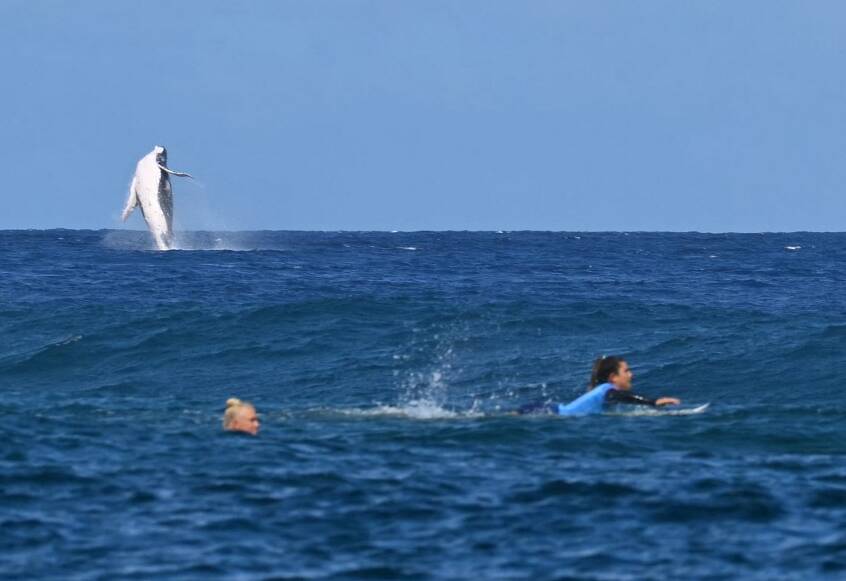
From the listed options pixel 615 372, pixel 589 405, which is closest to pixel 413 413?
pixel 589 405

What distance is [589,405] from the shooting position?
59.6 ft

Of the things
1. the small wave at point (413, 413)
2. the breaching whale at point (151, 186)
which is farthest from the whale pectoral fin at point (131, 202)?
the small wave at point (413, 413)

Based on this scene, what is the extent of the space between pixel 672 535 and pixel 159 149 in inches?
1629

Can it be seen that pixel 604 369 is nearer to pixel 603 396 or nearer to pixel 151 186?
pixel 603 396

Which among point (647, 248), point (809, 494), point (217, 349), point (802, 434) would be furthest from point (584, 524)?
point (647, 248)

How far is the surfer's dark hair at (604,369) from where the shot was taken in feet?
60.4

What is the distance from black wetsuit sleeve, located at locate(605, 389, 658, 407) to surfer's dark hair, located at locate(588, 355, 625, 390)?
28 centimetres

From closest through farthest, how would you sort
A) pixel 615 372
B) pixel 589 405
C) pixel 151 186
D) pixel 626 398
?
pixel 626 398, pixel 589 405, pixel 615 372, pixel 151 186

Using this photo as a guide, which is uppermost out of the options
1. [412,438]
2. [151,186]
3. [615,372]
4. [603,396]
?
[151,186]

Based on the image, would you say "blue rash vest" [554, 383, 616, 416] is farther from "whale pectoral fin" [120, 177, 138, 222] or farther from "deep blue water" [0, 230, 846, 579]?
"whale pectoral fin" [120, 177, 138, 222]

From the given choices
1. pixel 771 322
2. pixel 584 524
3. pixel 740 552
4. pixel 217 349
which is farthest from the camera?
pixel 771 322

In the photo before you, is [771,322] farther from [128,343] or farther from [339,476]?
[339,476]

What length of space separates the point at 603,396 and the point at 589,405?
0.72 ft

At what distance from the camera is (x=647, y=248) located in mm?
71875
